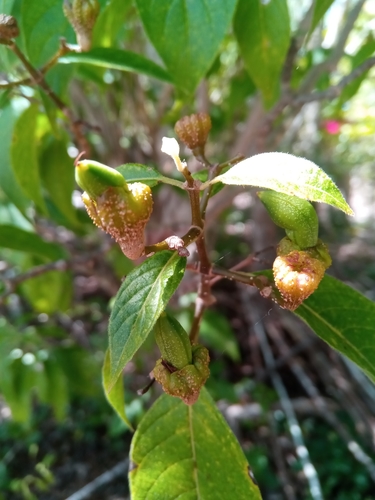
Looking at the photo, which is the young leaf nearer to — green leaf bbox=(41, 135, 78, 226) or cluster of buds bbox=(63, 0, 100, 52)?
cluster of buds bbox=(63, 0, 100, 52)

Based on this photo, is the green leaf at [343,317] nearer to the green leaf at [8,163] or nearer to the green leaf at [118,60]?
the green leaf at [118,60]

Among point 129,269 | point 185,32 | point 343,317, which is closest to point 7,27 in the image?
point 185,32

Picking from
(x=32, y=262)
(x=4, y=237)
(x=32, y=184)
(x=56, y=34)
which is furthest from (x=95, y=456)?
(x=56, y=34)

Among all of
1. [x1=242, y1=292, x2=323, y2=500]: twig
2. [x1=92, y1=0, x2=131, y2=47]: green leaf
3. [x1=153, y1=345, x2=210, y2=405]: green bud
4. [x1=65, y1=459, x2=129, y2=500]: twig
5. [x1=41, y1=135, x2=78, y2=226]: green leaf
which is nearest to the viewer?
[x1=153, y1=345, x2=210, y2=405]: green bud

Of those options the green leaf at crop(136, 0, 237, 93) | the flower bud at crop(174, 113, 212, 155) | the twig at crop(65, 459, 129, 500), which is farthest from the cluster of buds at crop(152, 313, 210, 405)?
the twig at crop(65, 459, 129, 500)

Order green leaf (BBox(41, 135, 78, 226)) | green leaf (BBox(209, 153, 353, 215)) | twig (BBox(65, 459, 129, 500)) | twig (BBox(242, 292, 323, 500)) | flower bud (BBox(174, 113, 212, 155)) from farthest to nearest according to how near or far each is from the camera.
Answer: twig (BBox(65, 459, 129, 500))
twig (BBox(242, 292, 323, 500))
green leaf (BBox(41, 135, 78, 226))
flower bud (BBox(174, 113, 212, 155))
green leaf (BBox(209, 153, 353, 215))
